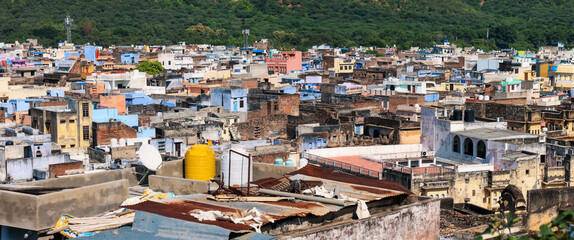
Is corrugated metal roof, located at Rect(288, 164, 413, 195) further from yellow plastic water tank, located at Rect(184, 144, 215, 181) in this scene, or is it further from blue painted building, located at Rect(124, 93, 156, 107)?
blue painted building, located at Rect(124, 93, 156, 107)

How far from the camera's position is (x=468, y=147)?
83.9 ft

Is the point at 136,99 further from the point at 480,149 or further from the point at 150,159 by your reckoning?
the point at 150,159

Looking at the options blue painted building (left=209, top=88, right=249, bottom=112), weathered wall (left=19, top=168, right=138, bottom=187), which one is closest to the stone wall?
blue painted building (left=209, top=88, right=249, bottom=112)

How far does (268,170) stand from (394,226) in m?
2.81

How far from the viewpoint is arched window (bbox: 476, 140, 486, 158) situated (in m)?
24.8

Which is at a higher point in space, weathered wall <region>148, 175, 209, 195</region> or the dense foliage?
the dense foliage

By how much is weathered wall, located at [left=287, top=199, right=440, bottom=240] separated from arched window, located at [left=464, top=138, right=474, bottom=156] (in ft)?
46.0

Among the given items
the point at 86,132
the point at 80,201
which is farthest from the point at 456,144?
the point at 80,201

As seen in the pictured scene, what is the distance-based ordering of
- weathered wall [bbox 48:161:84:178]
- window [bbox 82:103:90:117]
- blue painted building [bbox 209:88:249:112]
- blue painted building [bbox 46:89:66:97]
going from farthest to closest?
blue painted building [bbox 46:89:66:97], blue painted building [bbox 209:88:249:112], window [bbox 82:103:90:117], weathered wall [bbox 48:161:84:178]

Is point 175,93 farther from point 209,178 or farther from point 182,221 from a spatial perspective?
point 182,221

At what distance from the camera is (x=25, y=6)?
126m

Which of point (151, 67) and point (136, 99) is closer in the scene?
point (136, 99)

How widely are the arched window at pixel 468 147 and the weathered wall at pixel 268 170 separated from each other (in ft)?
44.0

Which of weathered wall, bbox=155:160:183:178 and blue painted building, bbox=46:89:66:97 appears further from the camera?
blue painted building, bbox=46:89:66:97
